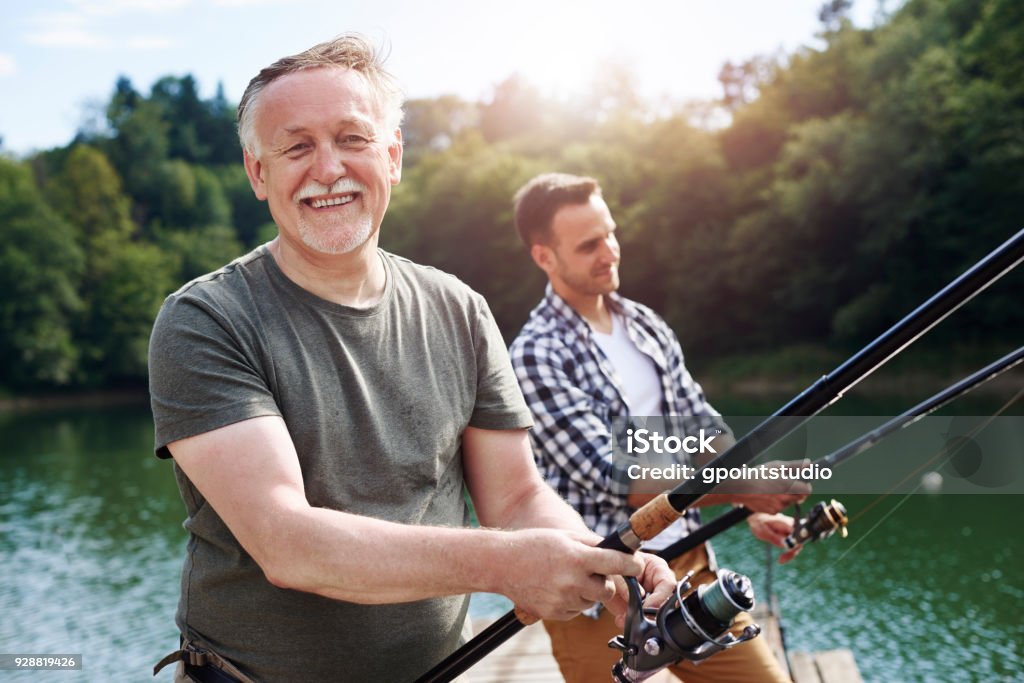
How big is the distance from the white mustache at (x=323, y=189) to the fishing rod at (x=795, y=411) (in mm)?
857

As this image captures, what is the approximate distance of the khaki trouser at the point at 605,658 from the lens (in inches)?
125

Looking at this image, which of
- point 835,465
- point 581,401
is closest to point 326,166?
point 581,401

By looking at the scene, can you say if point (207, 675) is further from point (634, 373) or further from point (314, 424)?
point (634, 373)

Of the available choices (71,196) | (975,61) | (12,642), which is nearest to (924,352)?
(975,61)

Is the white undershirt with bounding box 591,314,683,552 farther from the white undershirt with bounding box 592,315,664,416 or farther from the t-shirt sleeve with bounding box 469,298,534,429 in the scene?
the t-shirt sleeve with bounding box 469,298,534,429

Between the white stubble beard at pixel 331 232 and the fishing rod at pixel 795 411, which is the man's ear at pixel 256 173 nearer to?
the white stubble beard at pixel 331 232

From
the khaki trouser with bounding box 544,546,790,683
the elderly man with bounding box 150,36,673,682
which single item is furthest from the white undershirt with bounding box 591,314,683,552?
the elderly man with bounding box 150,36,673,682

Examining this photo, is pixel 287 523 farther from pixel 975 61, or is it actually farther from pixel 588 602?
pixel 975 61

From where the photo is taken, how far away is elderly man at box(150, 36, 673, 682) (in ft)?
5.93

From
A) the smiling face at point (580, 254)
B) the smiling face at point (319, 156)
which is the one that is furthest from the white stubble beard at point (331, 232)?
the smiling face at point (580, 254)

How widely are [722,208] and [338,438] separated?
37.1 meters

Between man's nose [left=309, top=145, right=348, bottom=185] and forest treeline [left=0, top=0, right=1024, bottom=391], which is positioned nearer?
man's nose [left=309, top=145, right=348, bottom=185]

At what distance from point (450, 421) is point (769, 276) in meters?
34.4

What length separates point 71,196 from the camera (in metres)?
50.3
